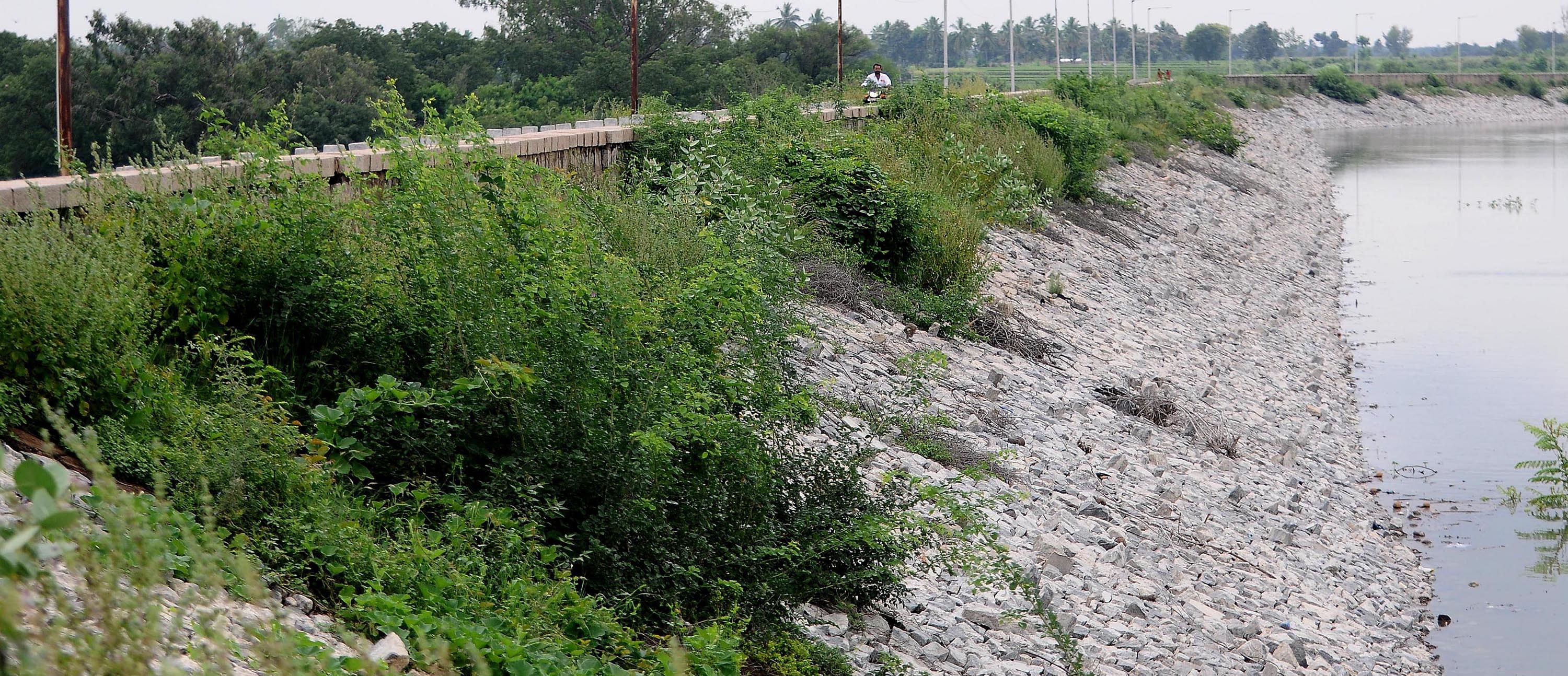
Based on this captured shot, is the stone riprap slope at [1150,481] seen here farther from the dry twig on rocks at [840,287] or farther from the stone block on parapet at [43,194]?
the stone block on parapet at [43,194]

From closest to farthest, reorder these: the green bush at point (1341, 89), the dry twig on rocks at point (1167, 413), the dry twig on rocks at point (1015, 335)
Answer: the dry twig on rocks at point (1167, 413) → the dry twig on rocks at point (1015, 335) → the green bush at point (1341, 89)

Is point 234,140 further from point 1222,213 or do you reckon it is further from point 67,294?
point 1222,213

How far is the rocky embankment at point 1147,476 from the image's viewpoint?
21.4 ft

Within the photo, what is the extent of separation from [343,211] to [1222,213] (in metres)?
21.7

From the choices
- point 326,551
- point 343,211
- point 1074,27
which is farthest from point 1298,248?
point 1074,27

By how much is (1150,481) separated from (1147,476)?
0.37 ft

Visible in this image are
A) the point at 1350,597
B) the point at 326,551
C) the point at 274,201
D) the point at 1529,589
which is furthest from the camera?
the point at 1529,589

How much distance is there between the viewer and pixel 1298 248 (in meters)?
24.8

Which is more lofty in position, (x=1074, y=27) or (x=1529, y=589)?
(x=1074, y=27)

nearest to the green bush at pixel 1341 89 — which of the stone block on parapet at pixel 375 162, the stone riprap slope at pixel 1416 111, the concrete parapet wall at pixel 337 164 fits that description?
the stone riprap slope at pixel 1416 111

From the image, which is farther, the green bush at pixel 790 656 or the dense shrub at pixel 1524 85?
the dense shrub at pixel 1524 85

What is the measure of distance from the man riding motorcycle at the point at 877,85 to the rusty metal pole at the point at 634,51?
3.59 metres

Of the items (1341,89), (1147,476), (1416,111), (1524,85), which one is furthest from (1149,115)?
(1524,85)

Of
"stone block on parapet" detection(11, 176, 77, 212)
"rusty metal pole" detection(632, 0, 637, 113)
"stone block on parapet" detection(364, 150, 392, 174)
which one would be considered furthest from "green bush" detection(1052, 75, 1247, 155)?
"stone block on parapet" detection(11, 176, 77, 212)
